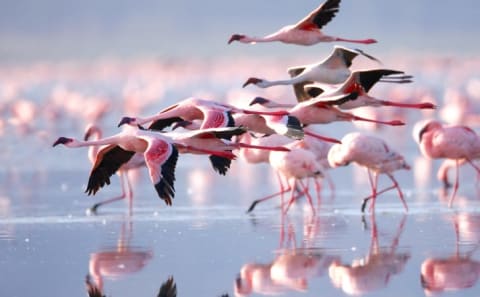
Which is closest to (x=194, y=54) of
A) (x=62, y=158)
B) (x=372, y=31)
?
(x=372, y=31)

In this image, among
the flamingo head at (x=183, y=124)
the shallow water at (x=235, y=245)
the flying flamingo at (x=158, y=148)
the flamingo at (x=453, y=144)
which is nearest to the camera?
the shallow water at (x=235, y=245)

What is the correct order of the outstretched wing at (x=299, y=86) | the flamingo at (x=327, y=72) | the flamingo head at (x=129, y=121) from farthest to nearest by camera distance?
the outstretched wing at (x=299, y=86) → the flamingo at (x=327, y=72) → the flamingo head at (x=129, y=121)

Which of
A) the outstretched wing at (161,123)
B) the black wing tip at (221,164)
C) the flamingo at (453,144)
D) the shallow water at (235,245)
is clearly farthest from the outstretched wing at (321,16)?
the flamingo at (453,144)

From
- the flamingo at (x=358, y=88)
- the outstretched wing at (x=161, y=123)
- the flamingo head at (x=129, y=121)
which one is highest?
the flamingo at (x=358, y=88)

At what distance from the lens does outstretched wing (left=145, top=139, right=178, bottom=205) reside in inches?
337

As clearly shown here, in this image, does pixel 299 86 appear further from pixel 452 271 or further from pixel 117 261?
pixel 452 271

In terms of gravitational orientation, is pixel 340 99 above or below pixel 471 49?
below

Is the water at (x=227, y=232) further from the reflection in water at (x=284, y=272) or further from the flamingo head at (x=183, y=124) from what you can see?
the flamingo head at (x=183, y=124)

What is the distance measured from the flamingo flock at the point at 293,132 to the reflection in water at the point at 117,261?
0.48m

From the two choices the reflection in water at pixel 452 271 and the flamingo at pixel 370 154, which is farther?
the flamingo at pixel 370 154

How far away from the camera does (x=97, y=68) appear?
219 ft

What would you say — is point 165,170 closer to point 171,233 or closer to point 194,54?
point 171,233

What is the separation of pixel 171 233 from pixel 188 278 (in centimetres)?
196

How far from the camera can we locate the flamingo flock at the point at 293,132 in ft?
31.0
